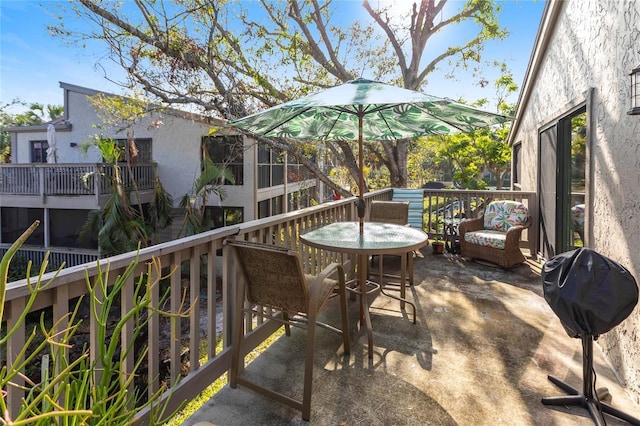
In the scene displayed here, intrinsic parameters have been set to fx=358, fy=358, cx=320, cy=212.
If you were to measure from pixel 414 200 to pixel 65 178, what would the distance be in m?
10.4

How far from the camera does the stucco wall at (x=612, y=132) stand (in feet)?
8.10

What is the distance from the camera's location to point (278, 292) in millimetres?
Result: 2328

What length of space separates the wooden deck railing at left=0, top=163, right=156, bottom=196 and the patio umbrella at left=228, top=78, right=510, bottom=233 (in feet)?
28.8

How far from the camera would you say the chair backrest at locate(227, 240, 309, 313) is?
85.7 inches

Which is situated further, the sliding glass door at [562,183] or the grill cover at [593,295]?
the sliding glass door at [562,183]

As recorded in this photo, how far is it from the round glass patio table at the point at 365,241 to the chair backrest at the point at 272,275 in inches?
26.4

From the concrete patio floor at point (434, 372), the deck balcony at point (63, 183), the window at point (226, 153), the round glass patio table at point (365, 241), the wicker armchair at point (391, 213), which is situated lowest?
the concrete patio floor at point (434, 372)

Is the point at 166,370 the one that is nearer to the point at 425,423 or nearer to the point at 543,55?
the point at 425,423

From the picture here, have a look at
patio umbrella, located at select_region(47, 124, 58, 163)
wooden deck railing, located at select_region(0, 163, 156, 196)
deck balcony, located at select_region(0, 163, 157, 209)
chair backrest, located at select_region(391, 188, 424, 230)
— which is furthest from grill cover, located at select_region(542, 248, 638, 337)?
patio umbrella, located at select_region(47, 124, 58, 163)

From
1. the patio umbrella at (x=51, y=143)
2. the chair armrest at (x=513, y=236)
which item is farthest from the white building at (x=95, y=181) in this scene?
the chair armrest at (x=513, y=236)

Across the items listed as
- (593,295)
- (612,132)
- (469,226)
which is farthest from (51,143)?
(593,295)

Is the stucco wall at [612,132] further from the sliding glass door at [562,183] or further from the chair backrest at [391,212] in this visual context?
the chair backrest at [391,212]

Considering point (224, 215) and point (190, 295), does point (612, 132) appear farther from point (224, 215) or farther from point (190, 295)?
point (224, 215)

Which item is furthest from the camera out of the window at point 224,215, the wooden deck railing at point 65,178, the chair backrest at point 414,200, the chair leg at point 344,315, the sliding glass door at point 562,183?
the window at point 224,215
